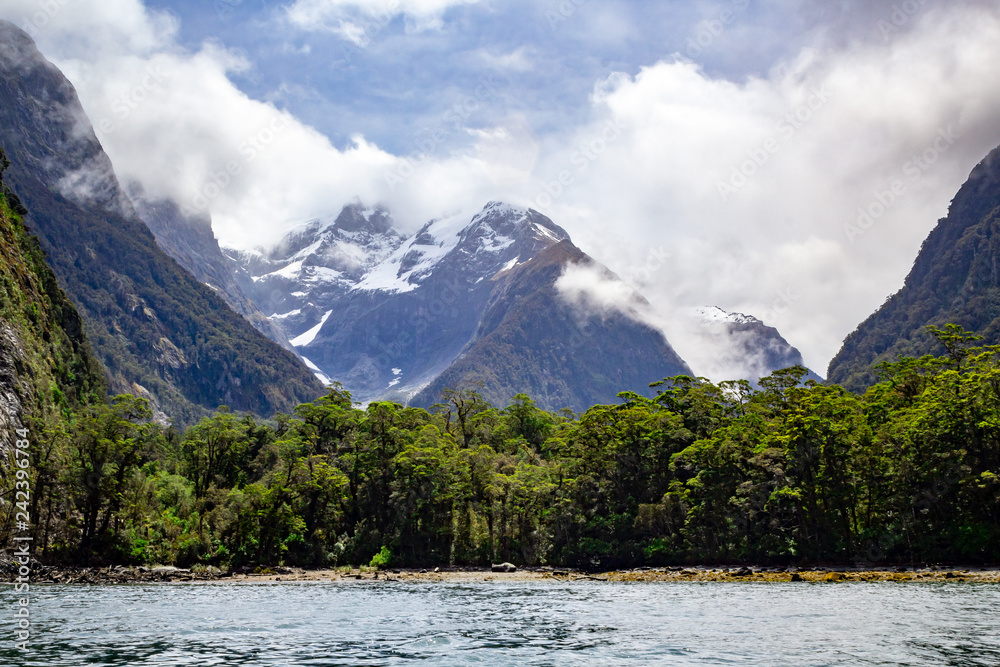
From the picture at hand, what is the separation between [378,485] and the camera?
9262cm

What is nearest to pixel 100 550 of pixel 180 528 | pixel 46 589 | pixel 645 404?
pixel 180 528

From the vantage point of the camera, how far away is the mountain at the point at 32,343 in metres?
74.4

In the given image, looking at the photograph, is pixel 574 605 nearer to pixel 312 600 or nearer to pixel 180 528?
pixel 312 600

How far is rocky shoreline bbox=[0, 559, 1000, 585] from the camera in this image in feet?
185

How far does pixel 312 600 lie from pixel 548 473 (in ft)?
155

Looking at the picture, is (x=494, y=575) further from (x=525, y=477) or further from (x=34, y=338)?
(x=34, y=338)

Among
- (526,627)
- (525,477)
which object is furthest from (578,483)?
(526,627)

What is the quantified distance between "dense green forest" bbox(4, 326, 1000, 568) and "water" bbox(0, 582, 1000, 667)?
62.9 ft

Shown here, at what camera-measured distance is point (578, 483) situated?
8781 centimetres

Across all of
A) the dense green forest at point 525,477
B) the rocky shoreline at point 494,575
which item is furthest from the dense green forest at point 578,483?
the rocky shoreline at point 494,575

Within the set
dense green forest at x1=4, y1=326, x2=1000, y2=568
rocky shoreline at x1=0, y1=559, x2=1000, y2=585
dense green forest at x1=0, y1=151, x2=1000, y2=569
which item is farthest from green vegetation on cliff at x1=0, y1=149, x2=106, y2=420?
rocky shoreline at x1=0, y1=559, x2=1000, y2=585

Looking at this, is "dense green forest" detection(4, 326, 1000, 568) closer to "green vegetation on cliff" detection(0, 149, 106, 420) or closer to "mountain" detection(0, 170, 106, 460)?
"mountain" detection(0, 170, 106, 460)

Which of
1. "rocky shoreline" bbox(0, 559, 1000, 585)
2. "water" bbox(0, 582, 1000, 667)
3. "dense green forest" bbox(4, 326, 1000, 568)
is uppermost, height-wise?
"dense green forest" bbox(4, 326, 1000, 568)

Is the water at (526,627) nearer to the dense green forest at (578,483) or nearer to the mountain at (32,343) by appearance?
the dense green forest at (578,483)
